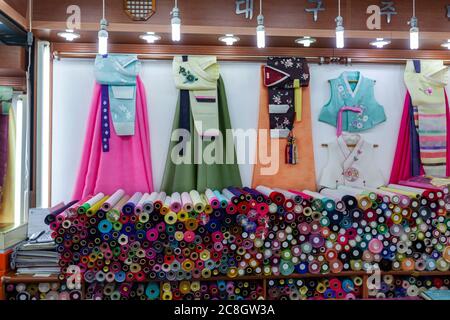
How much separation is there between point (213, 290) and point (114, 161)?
1235 millimetres

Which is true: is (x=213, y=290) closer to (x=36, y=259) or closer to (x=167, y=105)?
(x=36, y=259)

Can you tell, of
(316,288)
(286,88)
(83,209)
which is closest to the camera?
(83,209)

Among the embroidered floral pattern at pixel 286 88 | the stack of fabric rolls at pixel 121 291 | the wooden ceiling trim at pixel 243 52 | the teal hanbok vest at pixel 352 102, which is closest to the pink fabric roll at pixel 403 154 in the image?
the teal hanbok vest at pixel 352 102

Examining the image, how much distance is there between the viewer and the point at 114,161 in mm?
3152

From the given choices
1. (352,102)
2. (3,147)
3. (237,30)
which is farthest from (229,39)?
(3,147)

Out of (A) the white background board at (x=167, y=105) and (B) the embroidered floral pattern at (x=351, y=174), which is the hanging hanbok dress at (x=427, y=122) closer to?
(A) the white background board at (x=167, y=105)

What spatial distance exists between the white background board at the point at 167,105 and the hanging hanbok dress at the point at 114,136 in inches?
5.0

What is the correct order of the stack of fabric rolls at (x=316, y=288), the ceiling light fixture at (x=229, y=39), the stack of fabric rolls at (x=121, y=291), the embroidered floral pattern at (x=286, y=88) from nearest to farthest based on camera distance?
the stack of fabric rolls at (x=121, y=291), the stack of fabric rolls at (x=316, y=288), the ceiling light fixture at (x=229, y=39), the embroidered floral pattern at (x=286, y=88)

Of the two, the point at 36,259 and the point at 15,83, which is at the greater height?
the point at 15,83

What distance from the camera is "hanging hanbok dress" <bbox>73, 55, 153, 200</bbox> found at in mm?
3123

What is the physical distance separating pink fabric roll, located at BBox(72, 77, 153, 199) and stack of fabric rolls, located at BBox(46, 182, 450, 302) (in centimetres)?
57

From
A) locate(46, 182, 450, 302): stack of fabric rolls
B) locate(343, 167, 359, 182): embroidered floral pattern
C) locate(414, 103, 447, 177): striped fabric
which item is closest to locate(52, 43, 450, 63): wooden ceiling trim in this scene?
locate(414, 103, 447, 177): striped fabric

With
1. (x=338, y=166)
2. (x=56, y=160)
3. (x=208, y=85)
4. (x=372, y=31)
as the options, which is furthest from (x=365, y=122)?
(x=56, y=160)

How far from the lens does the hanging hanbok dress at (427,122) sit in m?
3.35
